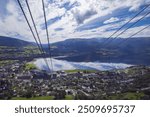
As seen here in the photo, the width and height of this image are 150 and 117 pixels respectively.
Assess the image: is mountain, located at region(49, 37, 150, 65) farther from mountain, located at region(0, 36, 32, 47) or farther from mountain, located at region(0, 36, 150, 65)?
mountain, located at region(0, 36, 32, 47)

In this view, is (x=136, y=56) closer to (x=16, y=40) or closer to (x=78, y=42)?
(x=78, y=42)

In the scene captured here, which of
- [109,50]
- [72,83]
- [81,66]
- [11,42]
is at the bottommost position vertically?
[72,83]

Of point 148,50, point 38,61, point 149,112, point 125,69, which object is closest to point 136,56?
point 148,50

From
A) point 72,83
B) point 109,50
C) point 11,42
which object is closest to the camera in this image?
point 72,83

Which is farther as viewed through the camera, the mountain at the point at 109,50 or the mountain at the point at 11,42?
the mountain at the point at 109,50

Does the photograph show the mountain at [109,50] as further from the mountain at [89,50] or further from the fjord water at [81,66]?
the fjord water at [81,66]

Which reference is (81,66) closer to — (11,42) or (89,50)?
(89,50)

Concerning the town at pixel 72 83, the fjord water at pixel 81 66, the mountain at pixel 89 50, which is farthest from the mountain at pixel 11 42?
the town at pixel 72 83

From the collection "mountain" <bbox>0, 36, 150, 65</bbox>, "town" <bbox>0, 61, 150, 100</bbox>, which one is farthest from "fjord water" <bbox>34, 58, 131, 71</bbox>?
"town" <bbox>0, 61, 150, 100</bbox>

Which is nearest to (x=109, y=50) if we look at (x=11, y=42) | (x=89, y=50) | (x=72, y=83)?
(x=89, y=50)
